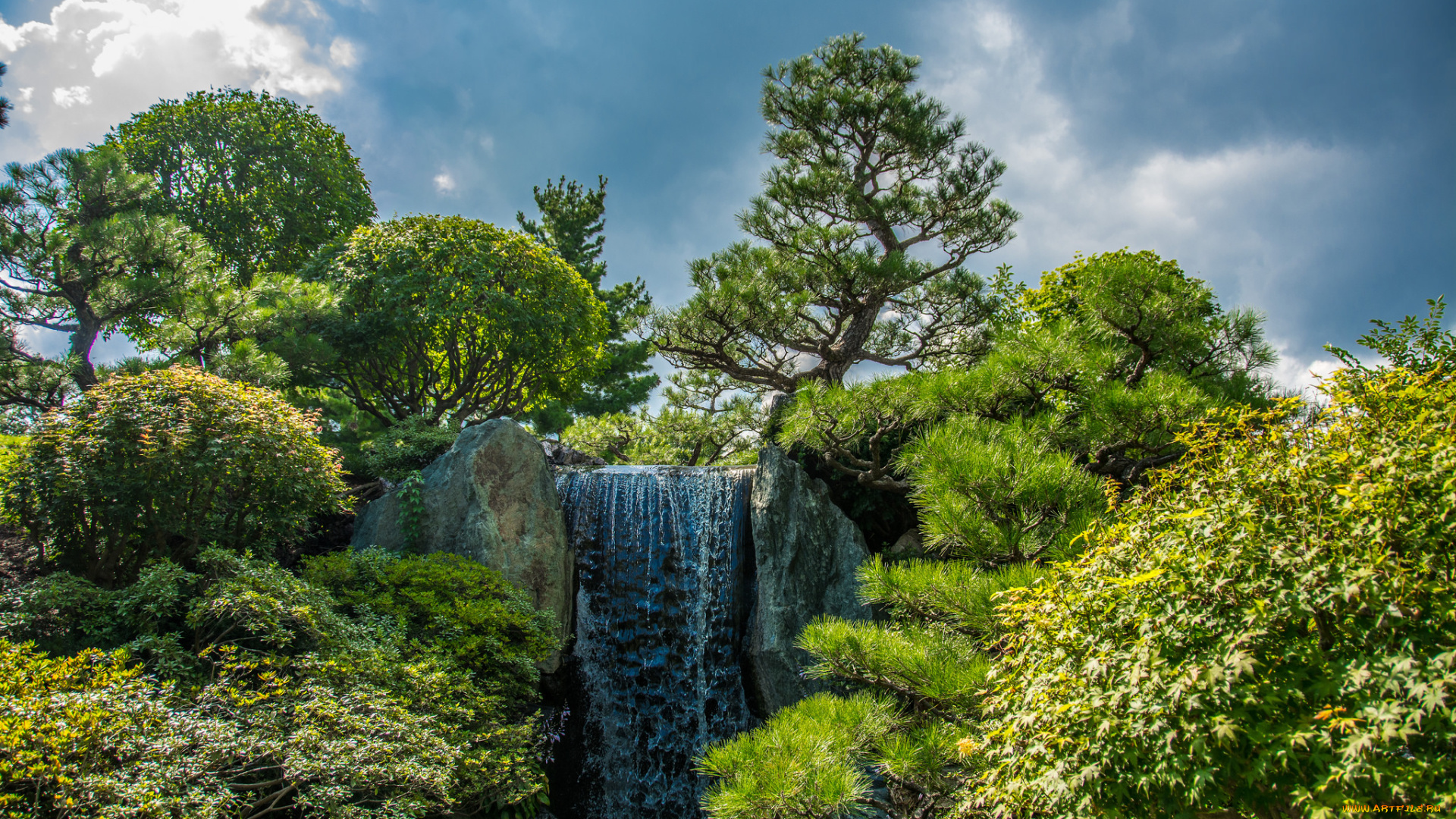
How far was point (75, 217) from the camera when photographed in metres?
8.60

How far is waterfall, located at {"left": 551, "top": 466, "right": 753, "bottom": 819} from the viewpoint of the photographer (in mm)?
6723

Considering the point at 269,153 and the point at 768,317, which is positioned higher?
the point at 269,153

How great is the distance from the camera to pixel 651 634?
738cm

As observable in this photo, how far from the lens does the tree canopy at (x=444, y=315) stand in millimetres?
10062

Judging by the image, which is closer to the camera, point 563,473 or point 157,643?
point 157,643

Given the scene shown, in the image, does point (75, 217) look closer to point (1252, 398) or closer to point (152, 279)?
point (152, 279)

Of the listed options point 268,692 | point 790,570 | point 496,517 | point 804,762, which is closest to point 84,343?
point 496,517

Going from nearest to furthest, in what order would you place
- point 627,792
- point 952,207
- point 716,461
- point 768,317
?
point 627,792
point 768,317
point 952,207
point 716,461

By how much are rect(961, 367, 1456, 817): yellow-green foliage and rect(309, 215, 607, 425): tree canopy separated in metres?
9.68

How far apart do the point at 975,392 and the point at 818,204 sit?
5.12m

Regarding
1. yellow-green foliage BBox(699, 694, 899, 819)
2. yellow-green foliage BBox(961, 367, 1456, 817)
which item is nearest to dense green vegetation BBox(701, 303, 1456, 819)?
yellow-green foliage BBox(961, 367, 1456, 817)

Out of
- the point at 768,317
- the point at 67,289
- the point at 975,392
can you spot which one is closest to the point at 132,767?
the point at 975,392

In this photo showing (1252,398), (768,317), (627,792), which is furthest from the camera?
(768,317)

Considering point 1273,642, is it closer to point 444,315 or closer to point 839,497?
point 839,497
